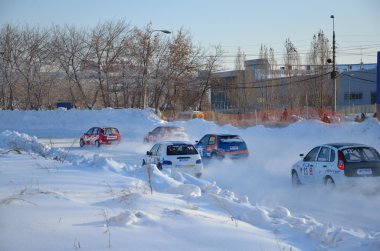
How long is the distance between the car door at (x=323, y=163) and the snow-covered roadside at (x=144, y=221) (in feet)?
12.7

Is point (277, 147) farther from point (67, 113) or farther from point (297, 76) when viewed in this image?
point (297, 76)

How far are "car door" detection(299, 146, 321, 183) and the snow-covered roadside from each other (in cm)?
428

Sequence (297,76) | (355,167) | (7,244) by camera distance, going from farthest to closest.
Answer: (297,76), (355,167), (7,244)

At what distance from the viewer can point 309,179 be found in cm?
1452

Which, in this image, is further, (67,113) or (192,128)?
(67,113)

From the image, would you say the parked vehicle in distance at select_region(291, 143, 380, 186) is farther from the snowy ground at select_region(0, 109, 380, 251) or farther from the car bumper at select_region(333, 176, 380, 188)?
the snowy ground at select_region(0, 109, 380, 251)

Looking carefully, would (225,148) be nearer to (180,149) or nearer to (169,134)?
(180,149)

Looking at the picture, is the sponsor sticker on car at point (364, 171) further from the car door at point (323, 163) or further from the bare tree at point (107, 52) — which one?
the bare tree at point (107, 52)

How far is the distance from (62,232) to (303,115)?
1321 inches

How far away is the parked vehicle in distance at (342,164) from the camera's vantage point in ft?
42.8

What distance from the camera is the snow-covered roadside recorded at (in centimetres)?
653

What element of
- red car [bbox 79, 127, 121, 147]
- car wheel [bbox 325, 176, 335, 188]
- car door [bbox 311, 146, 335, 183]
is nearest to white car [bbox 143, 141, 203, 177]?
car door [bbox 311, 146, 335, 183]

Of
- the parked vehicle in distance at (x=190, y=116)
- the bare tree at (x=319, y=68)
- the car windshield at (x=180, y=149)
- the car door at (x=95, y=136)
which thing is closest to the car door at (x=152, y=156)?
the car windshield at (x=180, y=149)

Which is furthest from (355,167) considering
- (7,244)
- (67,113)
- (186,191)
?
(67,113)
